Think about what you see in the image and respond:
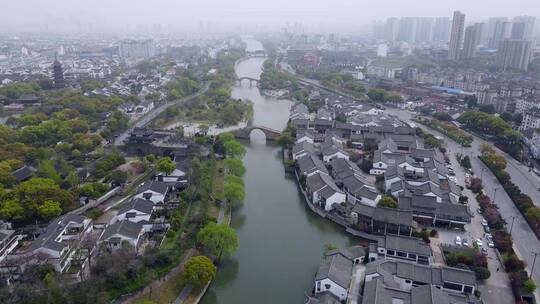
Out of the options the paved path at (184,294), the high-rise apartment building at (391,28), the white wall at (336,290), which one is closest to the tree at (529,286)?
the white wall at (336,290)

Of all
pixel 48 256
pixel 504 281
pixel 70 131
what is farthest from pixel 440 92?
pixel 48 256

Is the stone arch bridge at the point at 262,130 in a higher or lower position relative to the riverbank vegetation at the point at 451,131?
lower

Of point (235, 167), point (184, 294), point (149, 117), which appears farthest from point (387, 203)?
point (149, 117)

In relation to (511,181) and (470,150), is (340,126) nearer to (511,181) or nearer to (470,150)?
(470,150)

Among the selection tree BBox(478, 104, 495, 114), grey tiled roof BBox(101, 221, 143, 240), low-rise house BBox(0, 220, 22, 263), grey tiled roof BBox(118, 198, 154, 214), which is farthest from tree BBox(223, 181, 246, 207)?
tree BBox(478, 104, 495, 114)

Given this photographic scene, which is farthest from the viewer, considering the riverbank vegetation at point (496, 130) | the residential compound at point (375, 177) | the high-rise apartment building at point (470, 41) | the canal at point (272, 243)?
the high-rise apartment building at point (470, 41)

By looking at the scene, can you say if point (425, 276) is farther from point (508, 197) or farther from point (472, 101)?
point (472, 101)

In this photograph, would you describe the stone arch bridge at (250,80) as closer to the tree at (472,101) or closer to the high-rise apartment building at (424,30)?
the tree at (472,101)
